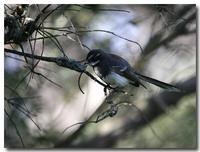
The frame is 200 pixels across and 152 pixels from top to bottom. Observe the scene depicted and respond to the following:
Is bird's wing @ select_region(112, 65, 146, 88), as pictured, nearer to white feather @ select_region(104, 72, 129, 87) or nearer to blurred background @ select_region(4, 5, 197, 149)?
white feather @ select_region(104, 72, 129, 87)

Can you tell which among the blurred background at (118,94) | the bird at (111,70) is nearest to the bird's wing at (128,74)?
the bird at (111,70)

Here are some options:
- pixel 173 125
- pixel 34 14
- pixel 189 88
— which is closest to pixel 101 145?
pixel 173 125

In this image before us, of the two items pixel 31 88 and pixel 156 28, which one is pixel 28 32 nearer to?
pixel 31 88

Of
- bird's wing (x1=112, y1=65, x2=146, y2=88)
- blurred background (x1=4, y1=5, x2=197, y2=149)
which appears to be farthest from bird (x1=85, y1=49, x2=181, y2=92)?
blurred background (x1=4, y1=5, x2=197, y2=149)

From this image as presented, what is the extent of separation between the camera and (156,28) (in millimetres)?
3883

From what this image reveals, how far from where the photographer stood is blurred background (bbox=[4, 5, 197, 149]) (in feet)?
10.9

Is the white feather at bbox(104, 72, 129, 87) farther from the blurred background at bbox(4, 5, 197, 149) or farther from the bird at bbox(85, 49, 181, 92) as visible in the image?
the blurred background at bbox(4, 5, 197, 149)

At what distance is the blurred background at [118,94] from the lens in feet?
10.9

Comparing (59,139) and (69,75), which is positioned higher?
(69,75)

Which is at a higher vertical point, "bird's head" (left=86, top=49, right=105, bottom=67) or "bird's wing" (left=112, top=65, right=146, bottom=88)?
"bird's head" (left=86, top=49, right=105, bottom=67)

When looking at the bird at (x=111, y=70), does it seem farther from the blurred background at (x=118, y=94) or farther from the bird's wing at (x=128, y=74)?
the blurred background at (x=118, y=94)

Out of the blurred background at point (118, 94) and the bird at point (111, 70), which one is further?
the blurred background at point (118, 94)

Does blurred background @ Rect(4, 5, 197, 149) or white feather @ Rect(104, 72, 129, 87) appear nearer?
white feather @ Rect(104, 72, 129, 87)

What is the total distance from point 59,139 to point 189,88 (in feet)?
2.88
